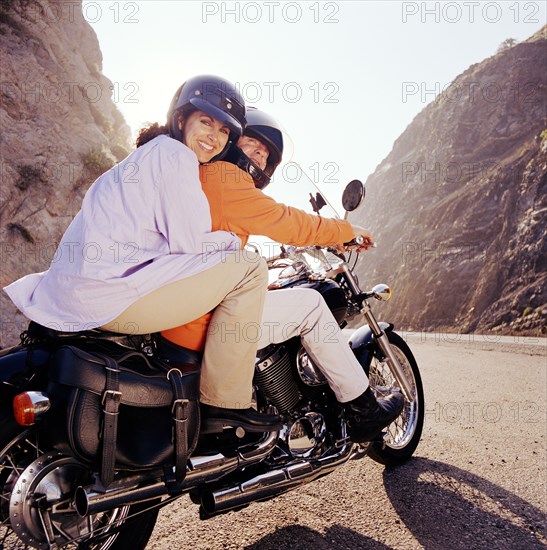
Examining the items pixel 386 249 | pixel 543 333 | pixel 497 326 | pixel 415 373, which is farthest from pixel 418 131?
pixel 415 373

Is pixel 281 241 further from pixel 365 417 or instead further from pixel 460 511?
pixel 460 511

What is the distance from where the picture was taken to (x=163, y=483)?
2.07 meters

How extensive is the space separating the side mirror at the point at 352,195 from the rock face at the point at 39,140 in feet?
32.1

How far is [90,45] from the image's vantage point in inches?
930

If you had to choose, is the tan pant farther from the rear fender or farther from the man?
the rear fender

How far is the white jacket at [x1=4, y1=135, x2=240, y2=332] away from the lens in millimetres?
1882

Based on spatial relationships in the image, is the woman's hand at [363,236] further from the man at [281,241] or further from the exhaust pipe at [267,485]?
the exhaust pipe at [267,485]

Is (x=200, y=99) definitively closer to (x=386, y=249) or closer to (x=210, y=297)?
(x=210, y=297)

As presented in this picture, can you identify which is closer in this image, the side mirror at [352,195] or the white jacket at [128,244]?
the white jacket at [128,244]

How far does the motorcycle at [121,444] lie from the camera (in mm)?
1771

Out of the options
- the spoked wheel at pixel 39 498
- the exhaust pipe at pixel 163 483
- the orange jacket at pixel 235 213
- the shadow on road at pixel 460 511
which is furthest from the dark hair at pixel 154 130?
the shadow on road at pixel 460 511

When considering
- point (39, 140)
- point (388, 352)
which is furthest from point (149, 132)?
point (39, 140)

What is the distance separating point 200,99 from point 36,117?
14271 millimetres

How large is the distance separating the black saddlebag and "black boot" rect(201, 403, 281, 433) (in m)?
0.15
